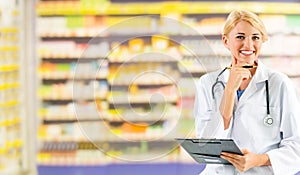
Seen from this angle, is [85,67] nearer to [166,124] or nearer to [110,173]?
[166,124]

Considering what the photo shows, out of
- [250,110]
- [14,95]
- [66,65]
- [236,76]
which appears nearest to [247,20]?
[236,76]

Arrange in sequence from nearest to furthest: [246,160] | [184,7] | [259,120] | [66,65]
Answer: [246,160]
[259,120]
[184,7]
[66,65]

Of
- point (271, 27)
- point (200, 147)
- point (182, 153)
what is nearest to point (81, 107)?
point (200, 147)

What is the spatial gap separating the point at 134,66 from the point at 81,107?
0.25 meters

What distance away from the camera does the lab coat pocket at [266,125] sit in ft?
7.09

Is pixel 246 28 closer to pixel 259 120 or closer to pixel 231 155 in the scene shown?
pixel 259 120

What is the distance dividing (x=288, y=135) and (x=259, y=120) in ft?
0.38

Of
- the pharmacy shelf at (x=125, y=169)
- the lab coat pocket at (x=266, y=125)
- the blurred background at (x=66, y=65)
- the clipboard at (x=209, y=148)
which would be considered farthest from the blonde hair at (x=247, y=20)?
the pharmacy shelf at (x=125, y=169)

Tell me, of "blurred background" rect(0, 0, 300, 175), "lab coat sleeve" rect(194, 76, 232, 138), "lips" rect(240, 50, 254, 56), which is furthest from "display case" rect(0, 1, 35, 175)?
"lips" rect(240, 50, 254, 56)

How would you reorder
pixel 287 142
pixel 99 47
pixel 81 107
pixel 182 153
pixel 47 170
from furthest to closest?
pixel 47 170 → pixel 182 153 → pixel 99 47 → pixel 81 107 → pixel 287 142

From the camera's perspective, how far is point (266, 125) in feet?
7.14

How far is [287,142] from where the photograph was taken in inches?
84.6

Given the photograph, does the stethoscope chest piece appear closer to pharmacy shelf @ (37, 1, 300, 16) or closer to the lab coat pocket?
the lab coat pocket

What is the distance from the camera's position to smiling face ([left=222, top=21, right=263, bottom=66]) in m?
2.17
